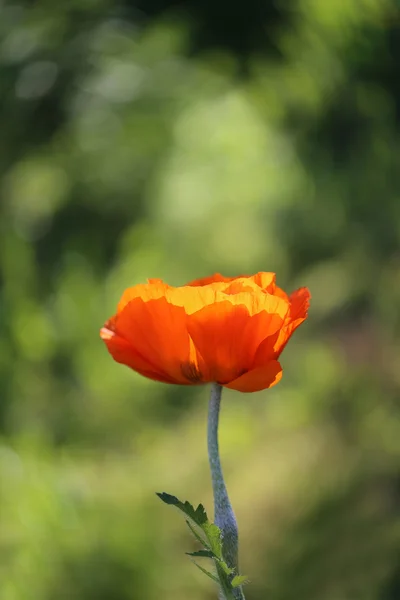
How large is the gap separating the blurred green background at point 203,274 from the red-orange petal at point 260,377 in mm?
1138

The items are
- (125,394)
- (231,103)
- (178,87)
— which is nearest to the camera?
(125,394)

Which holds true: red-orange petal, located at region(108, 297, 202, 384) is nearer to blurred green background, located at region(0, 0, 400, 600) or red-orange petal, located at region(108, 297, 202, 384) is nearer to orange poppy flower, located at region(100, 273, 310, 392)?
orange poppy flower, located at region(100, 273, 310, 392)

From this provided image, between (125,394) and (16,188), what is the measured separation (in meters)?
0.96

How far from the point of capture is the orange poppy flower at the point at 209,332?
39 cm

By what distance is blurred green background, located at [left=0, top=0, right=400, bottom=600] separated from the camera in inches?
62.5

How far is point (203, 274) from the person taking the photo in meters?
1.95

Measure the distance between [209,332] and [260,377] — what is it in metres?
0.03

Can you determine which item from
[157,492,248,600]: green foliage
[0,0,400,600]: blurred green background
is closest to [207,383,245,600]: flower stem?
[157,492,248,600]: green foliage

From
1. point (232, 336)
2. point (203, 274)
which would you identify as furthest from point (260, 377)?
point (203, 274)

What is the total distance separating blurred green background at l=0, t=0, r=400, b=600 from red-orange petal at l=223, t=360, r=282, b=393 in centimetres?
114

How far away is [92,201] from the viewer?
2.35 m

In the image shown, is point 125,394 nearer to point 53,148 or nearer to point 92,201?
point 92,201

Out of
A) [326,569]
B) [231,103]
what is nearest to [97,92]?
[231,103]

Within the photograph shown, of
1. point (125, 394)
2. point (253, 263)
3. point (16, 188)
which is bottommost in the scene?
point (125, 394)
